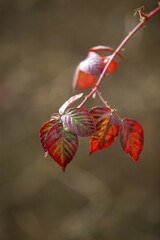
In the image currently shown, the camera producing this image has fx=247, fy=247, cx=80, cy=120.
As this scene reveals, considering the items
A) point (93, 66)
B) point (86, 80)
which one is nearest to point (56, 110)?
point (86, 80)

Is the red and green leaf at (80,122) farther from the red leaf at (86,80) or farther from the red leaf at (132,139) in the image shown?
the red leaf at (86,80)

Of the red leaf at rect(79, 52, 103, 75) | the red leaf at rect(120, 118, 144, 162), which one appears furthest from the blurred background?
the red leaf at rect(120, 118, 144, 162)

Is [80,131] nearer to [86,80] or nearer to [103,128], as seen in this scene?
[103,128]

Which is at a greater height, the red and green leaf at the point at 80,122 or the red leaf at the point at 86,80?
Answer: the red leaf at the point at 86,80

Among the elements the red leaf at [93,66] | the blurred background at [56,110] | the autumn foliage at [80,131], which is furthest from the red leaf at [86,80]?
the blurred background at [56,110]

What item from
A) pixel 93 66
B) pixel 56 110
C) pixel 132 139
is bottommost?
pixel 132 139

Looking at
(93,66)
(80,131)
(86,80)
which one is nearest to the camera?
(80,131)
